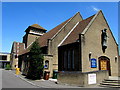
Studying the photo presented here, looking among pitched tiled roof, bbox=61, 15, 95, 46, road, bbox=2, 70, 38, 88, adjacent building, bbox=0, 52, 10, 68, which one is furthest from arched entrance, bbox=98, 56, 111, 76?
adjacent building, bbox=0, 52, 10, 68

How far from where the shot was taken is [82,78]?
15.4 meters

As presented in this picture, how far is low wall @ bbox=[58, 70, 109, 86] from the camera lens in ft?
50.7

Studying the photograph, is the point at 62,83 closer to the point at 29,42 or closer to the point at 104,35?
the point at 104,35

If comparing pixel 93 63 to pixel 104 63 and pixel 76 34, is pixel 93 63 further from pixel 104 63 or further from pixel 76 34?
pixel 76 34

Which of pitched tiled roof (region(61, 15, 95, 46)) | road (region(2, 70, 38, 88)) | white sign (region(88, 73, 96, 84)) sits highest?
pitched tiled roof (region(61, 15, 95, 46))

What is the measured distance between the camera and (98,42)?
22.6 meters

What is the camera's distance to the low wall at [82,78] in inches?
608

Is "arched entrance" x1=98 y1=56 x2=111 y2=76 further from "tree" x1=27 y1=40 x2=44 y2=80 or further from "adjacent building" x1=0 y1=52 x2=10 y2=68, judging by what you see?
"adjacent building" x1=0 y1=52 x2=10 y2=68

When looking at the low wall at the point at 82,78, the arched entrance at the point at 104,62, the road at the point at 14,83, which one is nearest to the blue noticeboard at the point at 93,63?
the arched entrance at the point at 104,62

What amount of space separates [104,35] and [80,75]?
1033 cm

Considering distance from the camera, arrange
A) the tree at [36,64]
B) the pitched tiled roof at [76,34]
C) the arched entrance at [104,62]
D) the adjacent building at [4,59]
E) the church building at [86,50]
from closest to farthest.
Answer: the church building at [86,50]
the tree at [36,64]
the arched entrance at [104,62]
the pitched tiled roof at [76,34]
the adjacent building at [4,59]

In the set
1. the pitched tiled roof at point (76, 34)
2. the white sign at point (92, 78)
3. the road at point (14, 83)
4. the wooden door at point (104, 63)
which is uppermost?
the pitched tiled roof at point (76, 34)

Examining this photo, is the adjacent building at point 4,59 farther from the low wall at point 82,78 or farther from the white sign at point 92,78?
the white sign at point 92,78

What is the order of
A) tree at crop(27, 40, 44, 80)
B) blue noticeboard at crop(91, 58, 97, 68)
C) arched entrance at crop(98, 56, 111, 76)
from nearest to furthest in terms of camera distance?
blue noticeboard at crop(91, 58, 97, 68) < tree at crop(27, 40, 44, 80) < arched entrance at crop(98, 56, 111, 76)
